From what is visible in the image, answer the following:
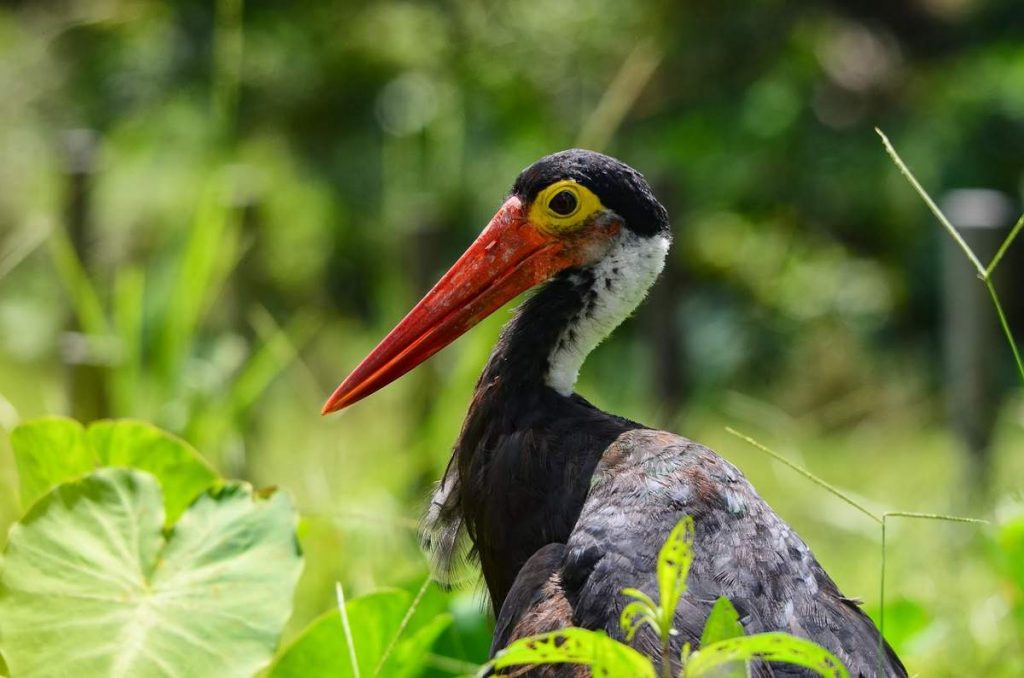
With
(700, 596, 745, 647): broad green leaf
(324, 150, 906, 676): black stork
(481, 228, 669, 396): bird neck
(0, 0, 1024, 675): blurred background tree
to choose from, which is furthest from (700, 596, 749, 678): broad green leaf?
(0, 0, 1024, 675): blurred background tree

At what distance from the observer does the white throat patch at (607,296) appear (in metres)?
2.35

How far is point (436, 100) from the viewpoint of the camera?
5.48 m

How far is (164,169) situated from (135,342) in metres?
3.39

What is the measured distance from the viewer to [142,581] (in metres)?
2.02

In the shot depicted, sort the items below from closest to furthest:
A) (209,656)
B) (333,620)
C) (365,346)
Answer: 1. (209,656)
2. (333,620)
3. (365,346)

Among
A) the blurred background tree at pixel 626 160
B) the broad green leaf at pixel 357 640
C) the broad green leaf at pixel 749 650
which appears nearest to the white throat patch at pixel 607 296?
the broad green leaf at pixel 357 640

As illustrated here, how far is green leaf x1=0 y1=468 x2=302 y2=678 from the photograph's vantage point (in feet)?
6.33

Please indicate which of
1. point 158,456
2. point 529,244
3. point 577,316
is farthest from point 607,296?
point 158,456

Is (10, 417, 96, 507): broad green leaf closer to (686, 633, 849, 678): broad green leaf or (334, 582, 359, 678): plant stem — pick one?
(334, 582, 359, 678): plant stem

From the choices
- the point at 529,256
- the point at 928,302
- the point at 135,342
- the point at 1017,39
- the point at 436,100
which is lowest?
the point at 928,302

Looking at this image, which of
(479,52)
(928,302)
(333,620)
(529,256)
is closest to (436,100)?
(479,52)

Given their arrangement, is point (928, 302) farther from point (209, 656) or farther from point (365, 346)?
point (209, 656)

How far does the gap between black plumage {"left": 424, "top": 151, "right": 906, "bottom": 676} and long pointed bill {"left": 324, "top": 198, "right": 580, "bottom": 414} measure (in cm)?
4

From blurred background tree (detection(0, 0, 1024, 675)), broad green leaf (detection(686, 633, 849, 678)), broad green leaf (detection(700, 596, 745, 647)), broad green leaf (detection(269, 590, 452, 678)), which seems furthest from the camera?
blurred background tree (detection(0, 0, 1024, 675))
